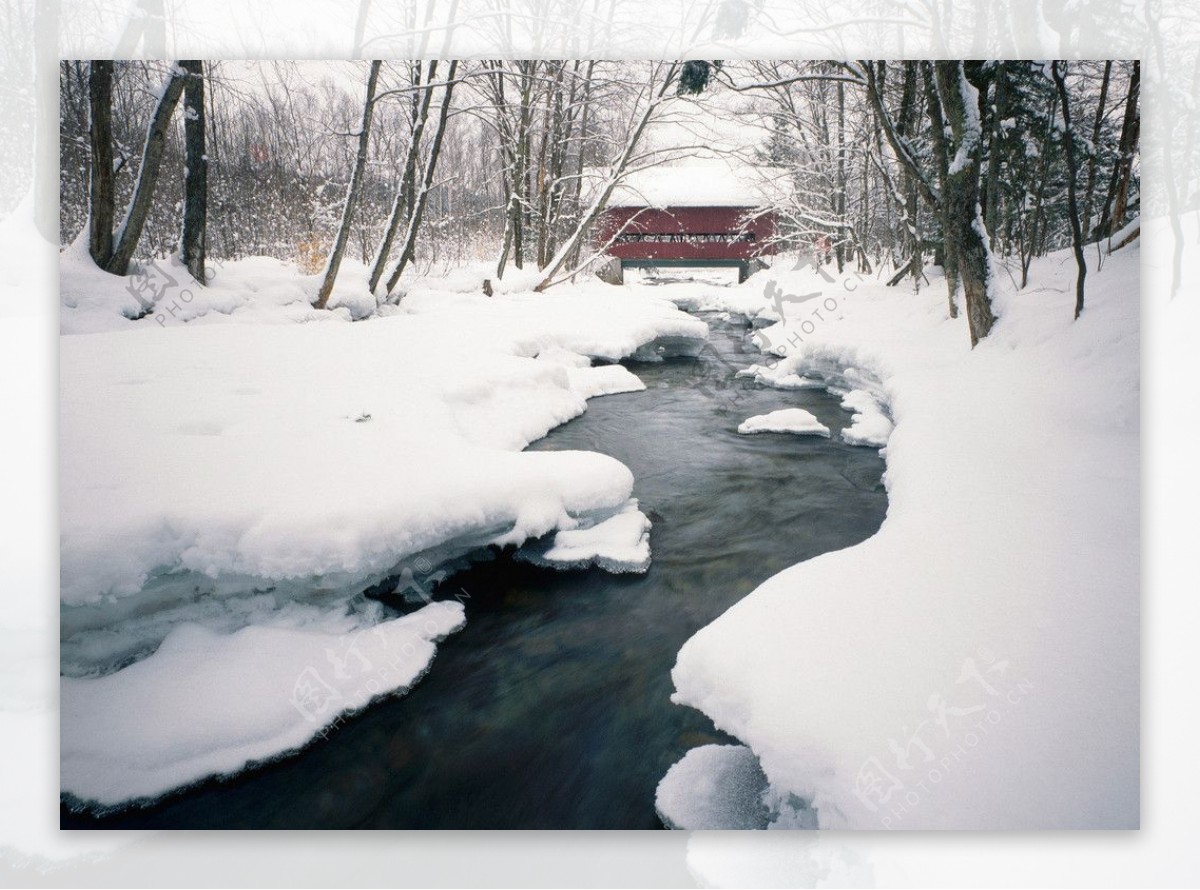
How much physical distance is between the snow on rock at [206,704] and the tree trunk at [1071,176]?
254cm

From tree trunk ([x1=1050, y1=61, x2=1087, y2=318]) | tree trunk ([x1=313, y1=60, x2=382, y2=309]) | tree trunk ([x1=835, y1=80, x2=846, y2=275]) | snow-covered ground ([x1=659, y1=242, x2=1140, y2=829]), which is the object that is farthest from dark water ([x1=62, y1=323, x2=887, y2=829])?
tree trunk ([x1=835, y1=80, x2=846, y2=275])

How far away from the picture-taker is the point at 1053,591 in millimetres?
1756

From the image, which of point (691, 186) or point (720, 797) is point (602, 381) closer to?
point (691, 186)

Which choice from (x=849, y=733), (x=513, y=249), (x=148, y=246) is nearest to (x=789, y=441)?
(x=513, y=249)

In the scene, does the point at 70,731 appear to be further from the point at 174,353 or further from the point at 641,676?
the point at 641,676

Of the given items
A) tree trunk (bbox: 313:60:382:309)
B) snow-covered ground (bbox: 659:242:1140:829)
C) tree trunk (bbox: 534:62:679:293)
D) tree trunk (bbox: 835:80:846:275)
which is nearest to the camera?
snow-covered ground (bbox: 659:242:1140:829)

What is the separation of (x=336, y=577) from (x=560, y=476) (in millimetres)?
930

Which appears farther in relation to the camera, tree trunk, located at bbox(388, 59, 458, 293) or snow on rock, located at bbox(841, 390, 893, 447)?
snow on rock, located at bbox(841, 390, 893, 447)

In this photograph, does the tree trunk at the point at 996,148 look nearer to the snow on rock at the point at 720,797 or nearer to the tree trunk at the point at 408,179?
the tree trunk at the point at 408,179

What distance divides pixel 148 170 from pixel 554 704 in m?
2.10

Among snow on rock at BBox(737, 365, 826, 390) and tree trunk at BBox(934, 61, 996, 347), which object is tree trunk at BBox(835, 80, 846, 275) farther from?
tree trunk at BBox(934, 61, 996, 347)

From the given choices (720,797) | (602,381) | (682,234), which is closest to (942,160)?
(682,234)

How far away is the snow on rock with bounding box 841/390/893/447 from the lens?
392 centimetres

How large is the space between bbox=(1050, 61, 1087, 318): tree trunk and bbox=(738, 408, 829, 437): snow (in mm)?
1985
